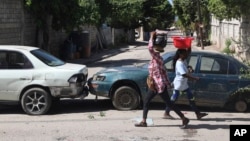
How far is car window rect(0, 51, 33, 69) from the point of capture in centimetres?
1048

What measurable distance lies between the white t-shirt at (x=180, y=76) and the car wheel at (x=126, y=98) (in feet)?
5.15

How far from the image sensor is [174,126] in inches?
355

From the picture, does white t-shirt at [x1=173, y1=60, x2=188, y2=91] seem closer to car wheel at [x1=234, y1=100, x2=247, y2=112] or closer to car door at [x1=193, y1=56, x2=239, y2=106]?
car door at [x1=193, y1=56, x2=239, y2=106]

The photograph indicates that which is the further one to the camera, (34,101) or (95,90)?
(95,90)

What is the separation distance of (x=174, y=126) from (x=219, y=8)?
1589cm

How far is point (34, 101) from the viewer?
10.3 meters

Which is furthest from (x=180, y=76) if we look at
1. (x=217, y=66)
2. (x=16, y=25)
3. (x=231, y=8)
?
(x=231, y=8)

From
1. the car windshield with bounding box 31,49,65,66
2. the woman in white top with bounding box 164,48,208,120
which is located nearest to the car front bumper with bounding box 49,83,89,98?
the car windshield with bounding box 31,49,65,66

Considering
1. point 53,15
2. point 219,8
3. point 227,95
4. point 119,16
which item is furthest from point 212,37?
point 227,95

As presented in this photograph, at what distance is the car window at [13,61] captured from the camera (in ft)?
34.4

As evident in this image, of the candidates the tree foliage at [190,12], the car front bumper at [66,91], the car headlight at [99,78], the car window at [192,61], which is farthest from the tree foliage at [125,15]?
the car front bumper at [66,91]

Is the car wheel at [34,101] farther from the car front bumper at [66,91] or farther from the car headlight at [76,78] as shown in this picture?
the car headlight at [76,78]

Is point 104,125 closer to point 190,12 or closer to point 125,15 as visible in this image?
point 190,12

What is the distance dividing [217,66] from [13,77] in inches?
176
